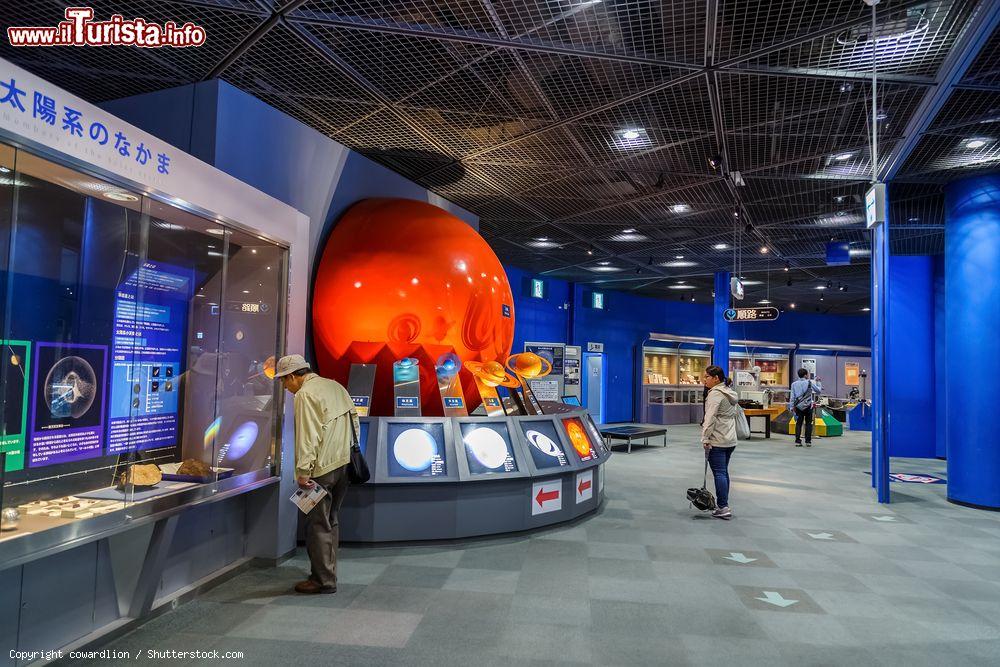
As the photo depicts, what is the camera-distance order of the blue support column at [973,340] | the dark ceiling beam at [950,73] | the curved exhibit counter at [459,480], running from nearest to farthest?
the dark ceiling beam at [950,73], the curved exhibit counter at [459,480], the blue support column at [973,340]

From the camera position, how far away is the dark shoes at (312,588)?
4199mm

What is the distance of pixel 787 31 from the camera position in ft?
15.5

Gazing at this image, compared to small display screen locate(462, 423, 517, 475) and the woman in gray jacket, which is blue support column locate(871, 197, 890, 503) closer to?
the woman in gray jacket

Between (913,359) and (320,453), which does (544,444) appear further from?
(913,359)

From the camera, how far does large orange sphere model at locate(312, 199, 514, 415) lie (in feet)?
20.1

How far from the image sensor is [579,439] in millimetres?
6781

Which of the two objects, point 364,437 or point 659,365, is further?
point 659,365

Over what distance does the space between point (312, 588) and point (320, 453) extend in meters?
0.97

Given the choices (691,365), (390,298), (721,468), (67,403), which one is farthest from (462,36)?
(691,365)

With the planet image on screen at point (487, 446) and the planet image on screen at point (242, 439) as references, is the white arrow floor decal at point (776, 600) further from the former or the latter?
the planet image on screen at point (242, 439)

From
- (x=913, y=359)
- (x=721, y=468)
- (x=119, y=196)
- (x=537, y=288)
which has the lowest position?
(x=721, y=468)

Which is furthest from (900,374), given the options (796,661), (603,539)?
(796,661)

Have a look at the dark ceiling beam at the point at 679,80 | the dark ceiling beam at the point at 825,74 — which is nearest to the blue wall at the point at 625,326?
the dark ceiling beam at the point at 679,80

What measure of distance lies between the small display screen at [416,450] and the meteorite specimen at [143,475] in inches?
78.7
